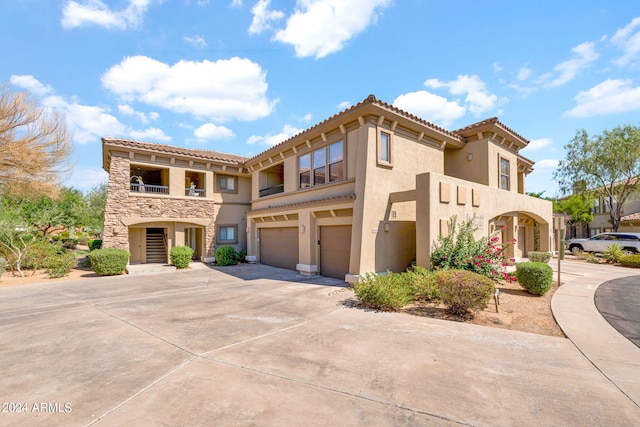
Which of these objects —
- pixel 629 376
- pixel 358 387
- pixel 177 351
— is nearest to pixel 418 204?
pixel 629 376

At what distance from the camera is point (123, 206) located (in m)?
15.8

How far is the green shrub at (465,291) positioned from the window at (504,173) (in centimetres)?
1027

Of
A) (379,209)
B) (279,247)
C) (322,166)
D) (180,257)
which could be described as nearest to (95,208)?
(180,257)

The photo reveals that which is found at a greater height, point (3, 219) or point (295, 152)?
point (295, 152)

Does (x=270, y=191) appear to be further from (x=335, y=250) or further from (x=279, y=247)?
(x=335, y=250)

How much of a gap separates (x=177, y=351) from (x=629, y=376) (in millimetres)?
7196

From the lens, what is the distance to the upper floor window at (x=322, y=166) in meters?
12.3

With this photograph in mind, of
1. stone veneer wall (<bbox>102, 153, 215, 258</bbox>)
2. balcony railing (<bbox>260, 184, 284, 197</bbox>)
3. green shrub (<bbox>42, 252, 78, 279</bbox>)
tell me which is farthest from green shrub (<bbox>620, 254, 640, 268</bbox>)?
green shrub (<bbox>42, 252, 78, 279</bbox>)

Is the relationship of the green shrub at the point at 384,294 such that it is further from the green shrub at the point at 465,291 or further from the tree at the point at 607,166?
the tree at the point at 607,166

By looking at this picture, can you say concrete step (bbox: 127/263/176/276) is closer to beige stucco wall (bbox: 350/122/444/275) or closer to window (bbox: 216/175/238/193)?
window (bbox: 216/175/238/193)

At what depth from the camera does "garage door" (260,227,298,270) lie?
15.1 m

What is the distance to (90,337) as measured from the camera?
589cm

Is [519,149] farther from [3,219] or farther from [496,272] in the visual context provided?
[3,219]

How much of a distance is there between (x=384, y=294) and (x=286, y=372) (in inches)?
157
